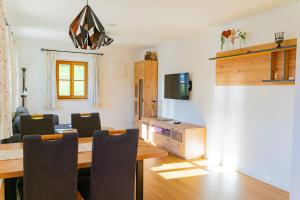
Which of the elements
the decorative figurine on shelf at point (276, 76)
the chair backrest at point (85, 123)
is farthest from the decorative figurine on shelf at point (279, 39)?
the chair backrest at point (85, 123)

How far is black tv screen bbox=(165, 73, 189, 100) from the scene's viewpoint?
17.4 feet

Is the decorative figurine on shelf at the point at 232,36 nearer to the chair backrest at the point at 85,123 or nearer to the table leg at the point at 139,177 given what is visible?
the chair backrest at the point at 85,123

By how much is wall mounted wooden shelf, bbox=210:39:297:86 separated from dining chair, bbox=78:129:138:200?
231cm

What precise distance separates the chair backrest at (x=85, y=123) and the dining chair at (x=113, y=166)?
3.91 ft

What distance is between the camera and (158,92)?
657cm

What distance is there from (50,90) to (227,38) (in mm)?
4301

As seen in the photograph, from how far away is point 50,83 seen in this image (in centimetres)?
616

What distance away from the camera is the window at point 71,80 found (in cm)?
645

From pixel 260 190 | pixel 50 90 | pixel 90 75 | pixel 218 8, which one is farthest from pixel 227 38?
pixel 50 90

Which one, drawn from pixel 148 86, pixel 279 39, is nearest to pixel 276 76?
pixel 279 39

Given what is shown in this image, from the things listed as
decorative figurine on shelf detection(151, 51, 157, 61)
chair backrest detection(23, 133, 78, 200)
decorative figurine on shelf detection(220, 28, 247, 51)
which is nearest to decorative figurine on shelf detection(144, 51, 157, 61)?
→ decorative figurine on shelf detection(151, 51, 157, 61)

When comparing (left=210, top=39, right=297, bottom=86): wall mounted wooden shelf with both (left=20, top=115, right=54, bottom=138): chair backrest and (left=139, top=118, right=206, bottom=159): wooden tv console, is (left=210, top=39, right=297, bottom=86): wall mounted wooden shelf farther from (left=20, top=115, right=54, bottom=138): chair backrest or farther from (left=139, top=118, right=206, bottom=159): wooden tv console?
(left=20, top=115, right=54, bottom=138): chair backrest

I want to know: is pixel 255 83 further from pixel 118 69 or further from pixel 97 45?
pixel 118 69

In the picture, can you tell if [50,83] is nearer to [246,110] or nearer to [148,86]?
[148,86]
